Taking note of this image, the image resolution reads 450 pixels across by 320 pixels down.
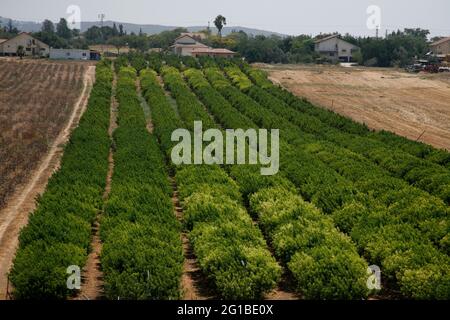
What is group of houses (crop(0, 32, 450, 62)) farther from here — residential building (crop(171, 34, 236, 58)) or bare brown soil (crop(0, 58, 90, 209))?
bare brown soil (crop(0, 58, 90, 209))

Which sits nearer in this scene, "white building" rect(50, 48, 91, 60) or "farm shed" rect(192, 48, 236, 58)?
"white building" rect(50, 48, 91, 60)

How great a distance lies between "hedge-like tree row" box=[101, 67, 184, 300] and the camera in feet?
49.1

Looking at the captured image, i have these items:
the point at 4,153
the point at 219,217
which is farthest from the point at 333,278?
the point at 4,153

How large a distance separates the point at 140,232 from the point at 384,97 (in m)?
45.9

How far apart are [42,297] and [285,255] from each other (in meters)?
7.35

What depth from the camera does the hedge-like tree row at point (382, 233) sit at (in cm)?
1538

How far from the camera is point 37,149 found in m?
33.1

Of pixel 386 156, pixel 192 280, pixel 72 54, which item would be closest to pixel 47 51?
pixel 72 54

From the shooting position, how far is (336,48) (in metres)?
120

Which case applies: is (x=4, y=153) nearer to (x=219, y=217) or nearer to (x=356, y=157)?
(x=219, y=217)

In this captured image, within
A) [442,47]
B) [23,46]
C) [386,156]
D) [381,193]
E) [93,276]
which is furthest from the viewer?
[442,47]

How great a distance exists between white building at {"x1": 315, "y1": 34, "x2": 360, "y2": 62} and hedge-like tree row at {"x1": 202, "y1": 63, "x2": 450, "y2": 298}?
322 ft

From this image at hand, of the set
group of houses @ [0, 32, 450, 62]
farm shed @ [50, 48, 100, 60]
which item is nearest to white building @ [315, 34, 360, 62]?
group of houses @ [0, 32, 450, 62]

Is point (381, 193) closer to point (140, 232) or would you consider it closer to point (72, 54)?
point (140, 232)
